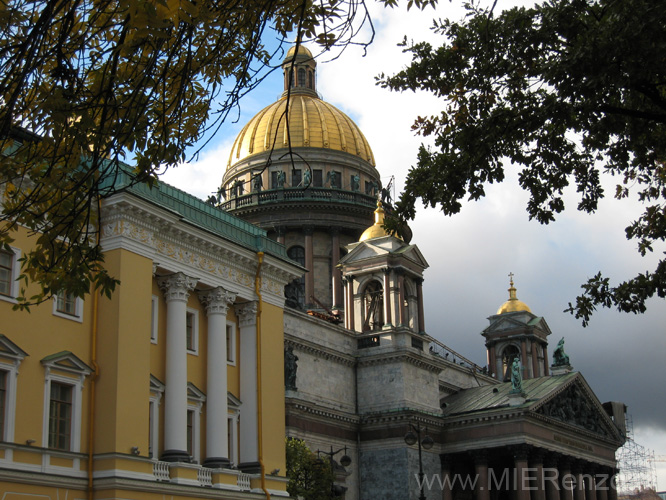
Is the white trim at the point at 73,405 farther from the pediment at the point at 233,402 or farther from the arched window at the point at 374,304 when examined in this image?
the arched window at the point at 374,304

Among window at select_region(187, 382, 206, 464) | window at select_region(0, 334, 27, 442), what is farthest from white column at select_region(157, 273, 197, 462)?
window at select_region(0, 334, 27, 442)

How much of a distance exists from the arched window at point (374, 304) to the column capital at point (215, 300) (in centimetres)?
2452

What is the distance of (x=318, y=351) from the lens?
48.2 metres

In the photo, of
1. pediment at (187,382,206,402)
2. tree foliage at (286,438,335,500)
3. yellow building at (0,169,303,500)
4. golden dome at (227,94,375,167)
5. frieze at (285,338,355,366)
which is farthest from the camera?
golden dome at (227,94,375,167)

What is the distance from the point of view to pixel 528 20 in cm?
1507

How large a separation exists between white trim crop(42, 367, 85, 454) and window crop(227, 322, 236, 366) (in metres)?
6.95

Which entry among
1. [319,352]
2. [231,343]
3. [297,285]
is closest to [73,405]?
[231,343]

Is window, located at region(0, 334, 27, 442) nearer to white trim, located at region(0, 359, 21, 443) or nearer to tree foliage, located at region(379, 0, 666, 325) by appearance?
white trim, located at region(0, 359, 21, 443)

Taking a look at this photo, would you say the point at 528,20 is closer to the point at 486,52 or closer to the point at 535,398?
the point at 486,52

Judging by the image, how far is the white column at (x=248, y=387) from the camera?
30.2 m

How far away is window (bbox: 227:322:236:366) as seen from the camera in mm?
30922

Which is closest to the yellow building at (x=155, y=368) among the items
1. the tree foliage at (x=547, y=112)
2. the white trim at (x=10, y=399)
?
the white trim at (x=10, y=399)

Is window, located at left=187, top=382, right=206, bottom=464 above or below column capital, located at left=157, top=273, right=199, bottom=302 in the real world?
below

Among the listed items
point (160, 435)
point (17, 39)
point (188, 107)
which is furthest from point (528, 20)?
point (160, 435)
